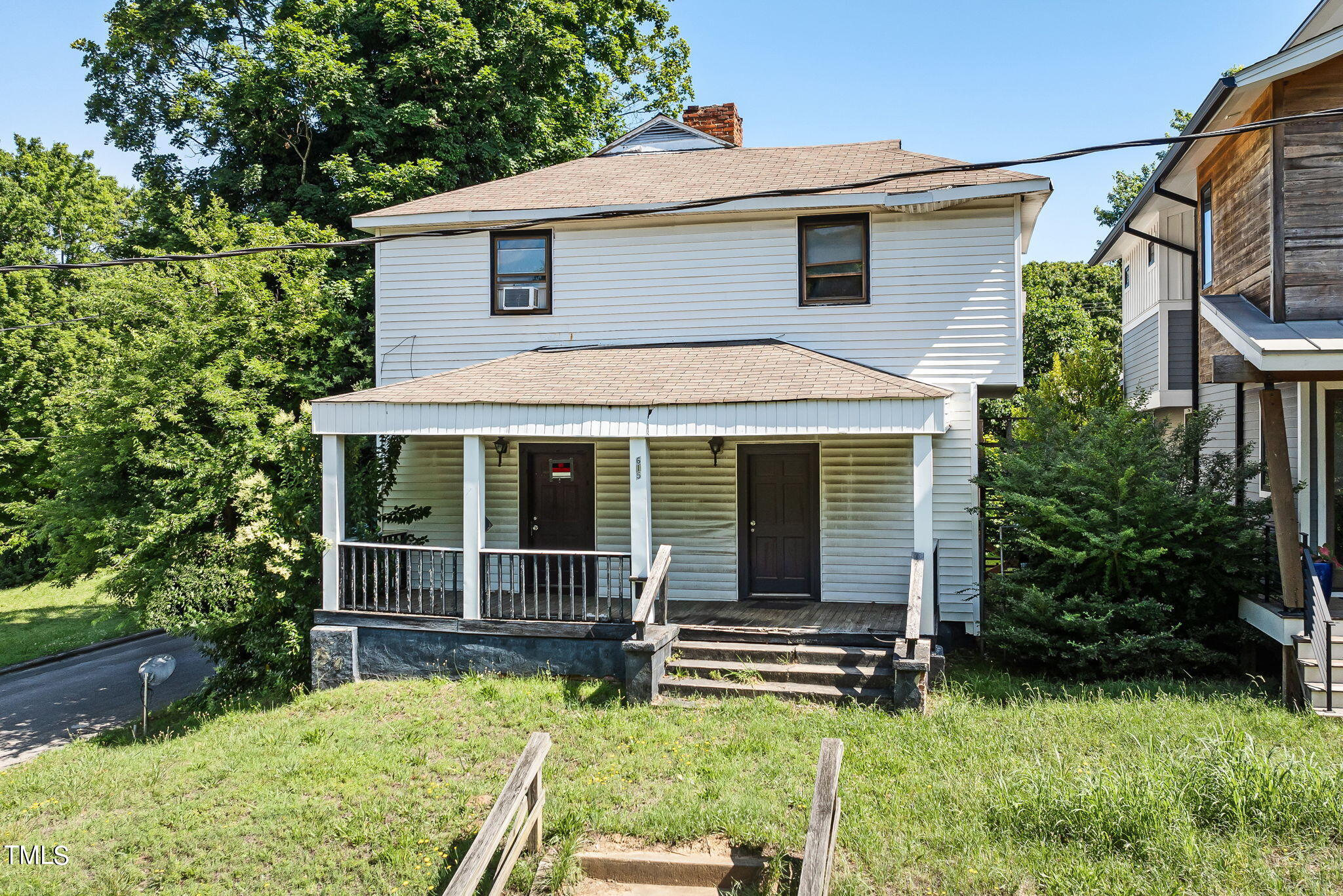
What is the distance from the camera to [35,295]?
81.6 ft

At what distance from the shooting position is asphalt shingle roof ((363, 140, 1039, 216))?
1240cm

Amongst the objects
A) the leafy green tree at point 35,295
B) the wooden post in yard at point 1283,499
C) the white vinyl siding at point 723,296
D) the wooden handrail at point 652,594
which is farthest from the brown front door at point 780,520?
the leafy green tree at point 35,295

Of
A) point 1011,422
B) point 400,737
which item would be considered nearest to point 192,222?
point 400,737

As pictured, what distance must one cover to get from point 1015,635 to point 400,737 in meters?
6.35

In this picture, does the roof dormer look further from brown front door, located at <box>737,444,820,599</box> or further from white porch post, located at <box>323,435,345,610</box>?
white porch post, located at <box>323,435,345,610</box>

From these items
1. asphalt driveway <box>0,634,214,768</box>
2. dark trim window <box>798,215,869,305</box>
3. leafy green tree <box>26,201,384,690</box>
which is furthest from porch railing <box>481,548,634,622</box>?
asphalt driveway <box>0,634,214,768</box>

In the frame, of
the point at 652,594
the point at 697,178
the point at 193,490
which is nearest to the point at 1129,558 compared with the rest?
the point at 652,594

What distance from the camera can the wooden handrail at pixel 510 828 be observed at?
4.84 m

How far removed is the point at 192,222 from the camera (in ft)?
48.3

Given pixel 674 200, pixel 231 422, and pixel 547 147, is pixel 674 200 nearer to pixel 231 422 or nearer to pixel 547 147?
pixel 231 422

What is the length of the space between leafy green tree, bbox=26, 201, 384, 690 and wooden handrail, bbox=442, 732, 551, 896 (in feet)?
19.2

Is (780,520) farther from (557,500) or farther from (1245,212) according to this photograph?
(1245,212)

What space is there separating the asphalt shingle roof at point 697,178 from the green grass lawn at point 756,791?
6995 millimetres

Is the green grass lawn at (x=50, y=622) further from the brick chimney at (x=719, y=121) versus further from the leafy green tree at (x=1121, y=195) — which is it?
the leafy green tree at (x=1121, y=195)
